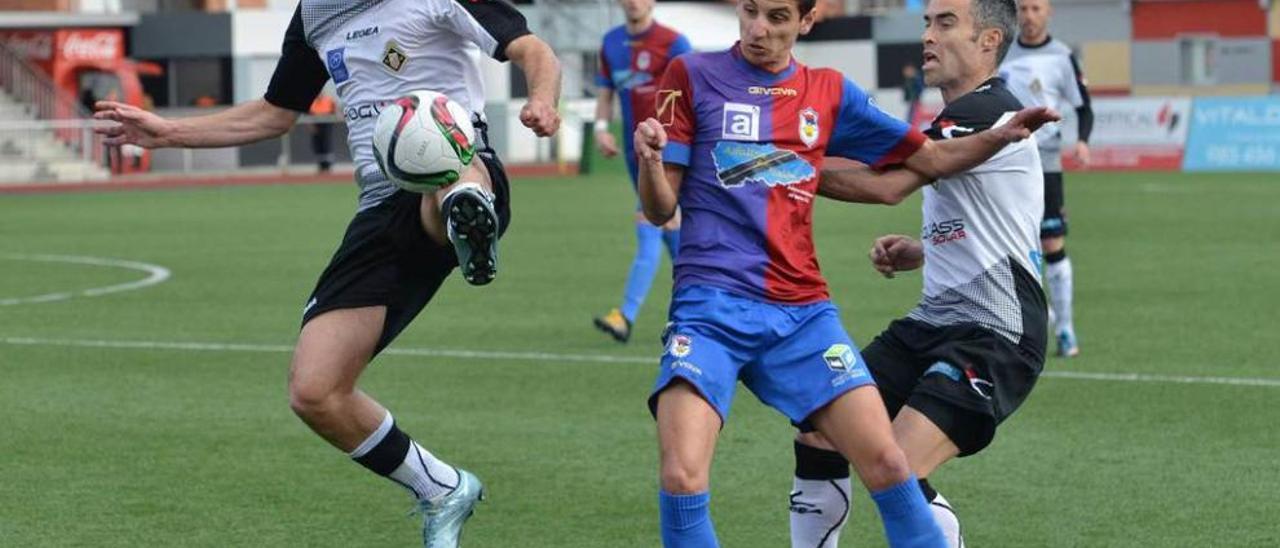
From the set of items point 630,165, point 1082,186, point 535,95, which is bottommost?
point 1082,186

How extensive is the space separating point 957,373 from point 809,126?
2.80 feet

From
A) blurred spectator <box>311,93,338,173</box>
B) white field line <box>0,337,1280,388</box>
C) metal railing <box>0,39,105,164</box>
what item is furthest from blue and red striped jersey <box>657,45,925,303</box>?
blurred spectator <box>311,93,338,173</box>

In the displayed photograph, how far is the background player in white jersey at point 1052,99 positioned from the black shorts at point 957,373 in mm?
6531

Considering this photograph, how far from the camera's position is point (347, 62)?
24.3 feet

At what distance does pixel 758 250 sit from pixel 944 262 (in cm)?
79

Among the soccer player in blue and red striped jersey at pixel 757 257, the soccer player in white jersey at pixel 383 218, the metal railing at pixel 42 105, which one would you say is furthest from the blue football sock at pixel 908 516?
the metal railing at pixel 42 105

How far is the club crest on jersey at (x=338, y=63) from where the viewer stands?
741 cm

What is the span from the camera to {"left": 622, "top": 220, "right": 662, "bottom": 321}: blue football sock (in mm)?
14180

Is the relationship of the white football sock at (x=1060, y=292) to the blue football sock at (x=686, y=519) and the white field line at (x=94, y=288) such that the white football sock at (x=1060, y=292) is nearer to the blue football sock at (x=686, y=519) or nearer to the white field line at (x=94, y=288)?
the blue football sock at (x=686, y=519)

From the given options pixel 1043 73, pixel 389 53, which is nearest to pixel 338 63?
pixel 389 53

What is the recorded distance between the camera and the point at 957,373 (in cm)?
645

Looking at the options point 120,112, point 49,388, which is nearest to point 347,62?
point 120,112

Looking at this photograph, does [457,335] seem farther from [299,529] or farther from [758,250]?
[758,250]

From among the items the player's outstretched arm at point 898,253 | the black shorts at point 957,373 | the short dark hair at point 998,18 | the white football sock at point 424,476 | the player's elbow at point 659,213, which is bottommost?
the white football sock at point 424,476
